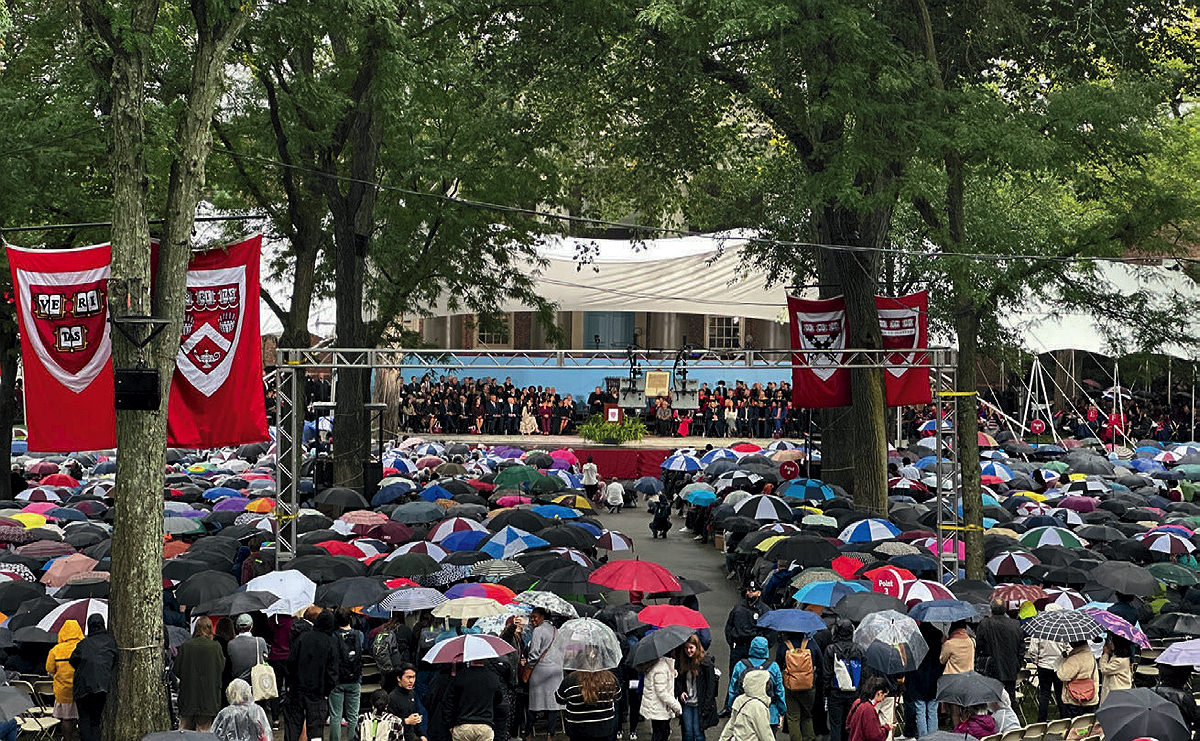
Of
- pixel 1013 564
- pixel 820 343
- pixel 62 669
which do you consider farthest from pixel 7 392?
pixel 1013 564

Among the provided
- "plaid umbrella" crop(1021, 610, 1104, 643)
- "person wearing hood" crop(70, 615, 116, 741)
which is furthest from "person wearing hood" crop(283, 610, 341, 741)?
"plaid umbrella" crop(1021, 610, 1104, 643)

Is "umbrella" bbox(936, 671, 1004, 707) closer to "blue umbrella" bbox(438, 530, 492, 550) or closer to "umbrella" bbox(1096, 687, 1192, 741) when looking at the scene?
"umbrella" bbox(1096, 687, 1192, 741)

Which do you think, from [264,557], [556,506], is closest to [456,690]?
[264,557]

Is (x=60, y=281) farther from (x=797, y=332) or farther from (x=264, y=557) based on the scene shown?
(x=797, y=332)

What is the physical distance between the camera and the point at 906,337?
88.4ft

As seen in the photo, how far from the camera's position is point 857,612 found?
47.9ft

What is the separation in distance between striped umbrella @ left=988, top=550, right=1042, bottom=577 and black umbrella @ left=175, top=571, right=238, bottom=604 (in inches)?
382

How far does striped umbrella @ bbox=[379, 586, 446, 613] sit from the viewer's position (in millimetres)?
14602

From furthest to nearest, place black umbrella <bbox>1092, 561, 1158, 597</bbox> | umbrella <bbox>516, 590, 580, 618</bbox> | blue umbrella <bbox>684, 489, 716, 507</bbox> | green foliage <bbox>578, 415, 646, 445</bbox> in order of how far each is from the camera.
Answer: green foliage <bbox>578, 415, 646, 445</bbox> < blue umbrella <bbox>684, 489, 716, 507</bbox> < black umbrella <bbox>1092, 561, 1158, 597</bbox> < umbrella <bbox>516, 590, 580, 618</bbox>

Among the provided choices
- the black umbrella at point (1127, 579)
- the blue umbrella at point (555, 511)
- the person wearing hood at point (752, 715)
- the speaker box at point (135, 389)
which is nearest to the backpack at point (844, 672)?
the person wearing hood at point (752, 715)

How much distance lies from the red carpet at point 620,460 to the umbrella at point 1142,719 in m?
31.4

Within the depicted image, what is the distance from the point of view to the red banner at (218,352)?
16.2 meters

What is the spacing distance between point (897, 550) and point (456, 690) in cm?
1006

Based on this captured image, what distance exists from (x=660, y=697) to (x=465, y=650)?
77.8 inches
